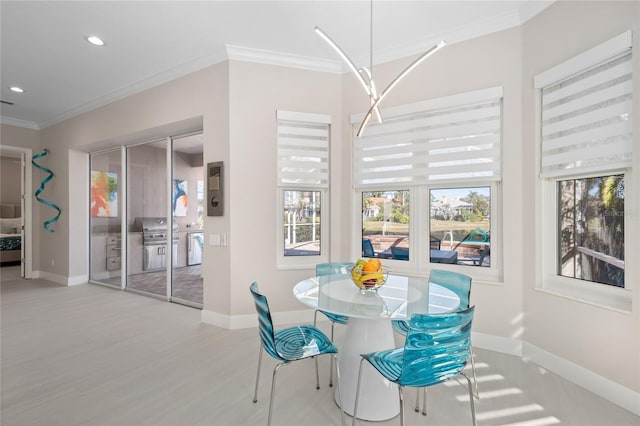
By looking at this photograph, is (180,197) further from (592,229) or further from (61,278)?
(592,229)

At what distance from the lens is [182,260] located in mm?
4461

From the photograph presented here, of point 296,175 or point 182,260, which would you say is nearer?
point 296,175

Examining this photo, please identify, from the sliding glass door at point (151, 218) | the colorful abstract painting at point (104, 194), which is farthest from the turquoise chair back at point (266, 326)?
the colorful abstract painting at point (104, 194)

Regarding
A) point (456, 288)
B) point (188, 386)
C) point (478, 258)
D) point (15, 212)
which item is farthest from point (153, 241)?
point (15, 212)

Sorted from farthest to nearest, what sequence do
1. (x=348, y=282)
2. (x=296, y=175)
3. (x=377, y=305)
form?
(x=296, y=175) < (x=348, y=282) < (x=377, y=305)

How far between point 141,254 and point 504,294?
Result: 4867 mm

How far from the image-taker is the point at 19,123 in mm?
5805

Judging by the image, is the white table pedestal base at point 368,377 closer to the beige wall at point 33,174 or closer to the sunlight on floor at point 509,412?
the sunlight on floor at point 509,412

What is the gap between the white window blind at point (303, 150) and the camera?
11.8 feet

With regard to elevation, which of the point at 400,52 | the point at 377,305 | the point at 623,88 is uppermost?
the point at 400,52

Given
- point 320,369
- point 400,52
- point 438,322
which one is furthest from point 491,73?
point 320,369

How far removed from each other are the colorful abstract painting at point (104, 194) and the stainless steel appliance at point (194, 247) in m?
1.76

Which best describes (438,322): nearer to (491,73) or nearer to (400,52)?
(491,73)

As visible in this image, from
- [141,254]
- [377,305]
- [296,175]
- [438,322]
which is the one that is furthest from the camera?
[141,254]
